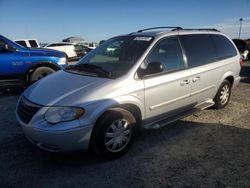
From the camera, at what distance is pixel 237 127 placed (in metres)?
4.99

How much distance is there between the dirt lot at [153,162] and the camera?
3266 mm

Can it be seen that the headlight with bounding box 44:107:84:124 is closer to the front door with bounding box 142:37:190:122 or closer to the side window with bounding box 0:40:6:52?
the front door with bounding box 142:37:190:122

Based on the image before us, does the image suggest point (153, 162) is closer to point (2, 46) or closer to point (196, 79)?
point (196, 79)

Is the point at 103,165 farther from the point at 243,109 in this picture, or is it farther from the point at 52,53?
the point at 52,53

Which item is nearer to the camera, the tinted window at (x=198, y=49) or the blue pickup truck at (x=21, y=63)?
the tinted window at (x=198, y=49)

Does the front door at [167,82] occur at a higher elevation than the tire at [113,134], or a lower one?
higher

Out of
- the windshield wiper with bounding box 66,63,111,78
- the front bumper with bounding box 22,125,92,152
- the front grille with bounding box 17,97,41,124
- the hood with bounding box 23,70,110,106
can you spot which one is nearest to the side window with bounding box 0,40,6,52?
the windshield wiper with bounding box 66,63,111,78

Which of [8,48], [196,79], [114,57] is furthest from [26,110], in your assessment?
[8,48]

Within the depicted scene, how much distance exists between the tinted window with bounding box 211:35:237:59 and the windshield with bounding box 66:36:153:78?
6.23 feet

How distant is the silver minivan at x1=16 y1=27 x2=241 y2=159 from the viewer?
3336mm

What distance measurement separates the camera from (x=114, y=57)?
14.9ft

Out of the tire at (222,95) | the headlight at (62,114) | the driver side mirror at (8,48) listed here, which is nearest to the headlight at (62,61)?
the driver side mirror at (8,48)

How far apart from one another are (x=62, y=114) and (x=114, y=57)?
161 centimetres

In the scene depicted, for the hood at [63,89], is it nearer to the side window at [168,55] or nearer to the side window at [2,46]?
the side window at [168,55]
